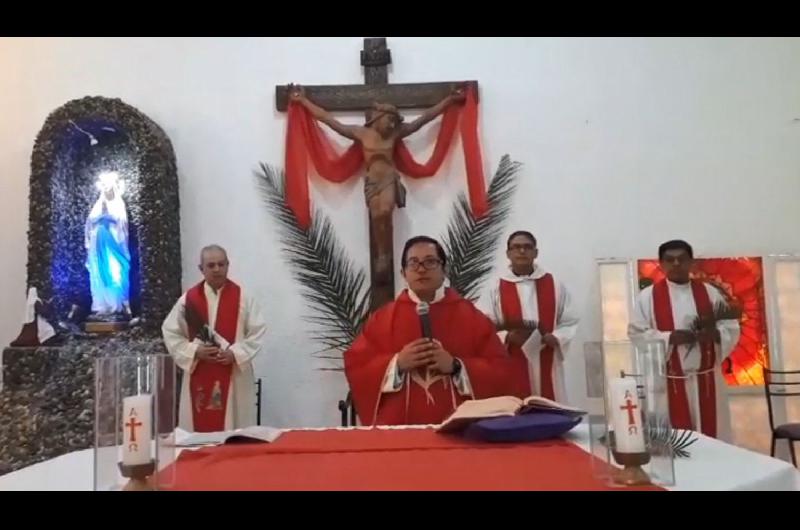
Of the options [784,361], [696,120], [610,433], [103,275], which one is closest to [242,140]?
[103,275]

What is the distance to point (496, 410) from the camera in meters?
2.54

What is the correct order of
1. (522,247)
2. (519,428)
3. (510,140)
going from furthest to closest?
(510,140)
(522,247)
(519,428)

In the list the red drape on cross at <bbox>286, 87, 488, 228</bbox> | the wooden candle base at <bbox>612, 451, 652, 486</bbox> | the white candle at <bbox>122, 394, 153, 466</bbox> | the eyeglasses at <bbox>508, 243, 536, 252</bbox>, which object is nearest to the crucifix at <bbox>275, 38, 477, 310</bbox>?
the red drape on cross at <bbox>286, 87, 488, 228</bbox>

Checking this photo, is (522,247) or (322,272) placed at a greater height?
(522,247)

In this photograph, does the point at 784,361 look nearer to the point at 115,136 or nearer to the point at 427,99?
the point at 427,99

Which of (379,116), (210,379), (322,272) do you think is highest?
(379,116)

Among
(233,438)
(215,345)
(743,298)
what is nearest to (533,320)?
(743,298)

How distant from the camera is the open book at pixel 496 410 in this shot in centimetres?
250

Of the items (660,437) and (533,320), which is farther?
(533,320)

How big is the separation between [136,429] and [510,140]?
552 cm

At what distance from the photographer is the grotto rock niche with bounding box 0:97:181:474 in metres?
5.94

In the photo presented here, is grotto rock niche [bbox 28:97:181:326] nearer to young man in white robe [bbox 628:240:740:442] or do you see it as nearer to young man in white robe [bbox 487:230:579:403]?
young man in white robe [bbox 487:230:579:403]

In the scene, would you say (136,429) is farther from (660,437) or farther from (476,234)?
(476,234)

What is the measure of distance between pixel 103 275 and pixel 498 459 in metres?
5.29
